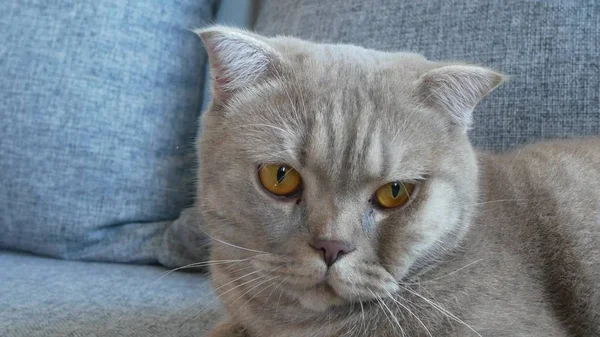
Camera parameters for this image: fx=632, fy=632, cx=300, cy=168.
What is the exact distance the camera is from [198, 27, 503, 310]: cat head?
88cm

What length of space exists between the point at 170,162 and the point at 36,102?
38cm

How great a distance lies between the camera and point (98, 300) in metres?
1.30

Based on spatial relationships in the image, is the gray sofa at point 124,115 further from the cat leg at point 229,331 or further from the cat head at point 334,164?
the cat head at point 334,164

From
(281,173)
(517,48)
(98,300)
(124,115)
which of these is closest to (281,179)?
(281,173)

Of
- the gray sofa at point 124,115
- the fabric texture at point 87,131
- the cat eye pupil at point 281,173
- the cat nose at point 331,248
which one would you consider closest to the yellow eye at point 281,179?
the cat eye pupil at point 281,173

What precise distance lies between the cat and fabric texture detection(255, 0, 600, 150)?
25 cm

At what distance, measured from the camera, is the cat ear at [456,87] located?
0.97 metres

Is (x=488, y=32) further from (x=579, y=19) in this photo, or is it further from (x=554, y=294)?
(x=554, y=294)

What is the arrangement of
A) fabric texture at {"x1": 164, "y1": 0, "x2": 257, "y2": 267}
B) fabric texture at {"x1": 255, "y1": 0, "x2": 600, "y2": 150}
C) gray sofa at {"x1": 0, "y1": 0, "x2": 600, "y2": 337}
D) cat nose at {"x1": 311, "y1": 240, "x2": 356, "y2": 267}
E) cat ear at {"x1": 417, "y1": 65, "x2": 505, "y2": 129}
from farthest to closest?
fabric texture at {"x1": 164, "y1": 0, "x2": 257, "y2": 267}, gray sofa at {"x1": 0, "y1": 0, "x2": 600, "y2": 337}, fabric texture at {"x1": 255, "y1": 0, "x2": 600, "y2": 150}, cat ear at {"x1": 417, "y1": 65, "x2": 505, "y2": 129}, cat nose at {"x1": 311, "y1": 240, "x2": 356, "y2": 267}

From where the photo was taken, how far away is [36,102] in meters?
1.65

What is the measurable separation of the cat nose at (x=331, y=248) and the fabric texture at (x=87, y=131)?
2.93 feet

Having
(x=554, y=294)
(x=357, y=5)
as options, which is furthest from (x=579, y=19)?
(x=554, y=294)

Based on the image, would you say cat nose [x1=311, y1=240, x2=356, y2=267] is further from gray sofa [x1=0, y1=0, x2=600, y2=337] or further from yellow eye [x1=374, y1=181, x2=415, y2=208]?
gray sofa [x1=0, y1=0, x2=600, y2=337]

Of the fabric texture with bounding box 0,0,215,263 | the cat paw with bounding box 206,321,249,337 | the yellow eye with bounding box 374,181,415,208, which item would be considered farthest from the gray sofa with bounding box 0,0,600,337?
the yellow eye with bounding box 374,181,415,208
